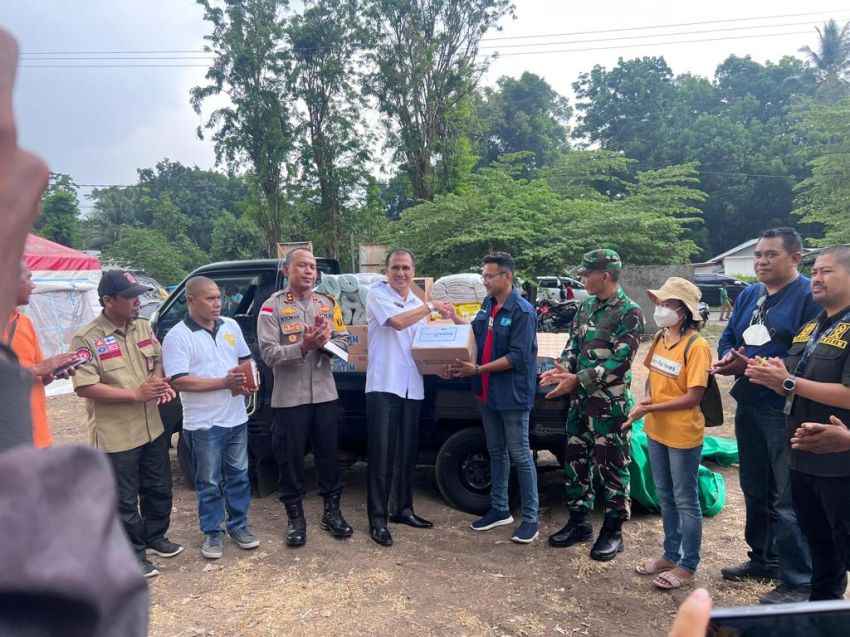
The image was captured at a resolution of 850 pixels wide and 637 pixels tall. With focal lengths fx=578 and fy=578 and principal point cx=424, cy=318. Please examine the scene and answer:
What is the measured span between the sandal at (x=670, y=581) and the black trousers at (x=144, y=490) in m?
3.23

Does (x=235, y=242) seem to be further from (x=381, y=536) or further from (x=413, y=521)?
(x=381, y=536)

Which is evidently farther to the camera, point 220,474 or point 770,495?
point 220,474

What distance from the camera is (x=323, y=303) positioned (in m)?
4.32

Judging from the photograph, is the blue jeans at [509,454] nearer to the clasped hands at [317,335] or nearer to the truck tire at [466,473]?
the truck tire at [466,473]

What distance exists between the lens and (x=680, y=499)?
345 centimetres

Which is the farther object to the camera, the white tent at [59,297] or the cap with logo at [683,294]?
the white tent at [59,297]

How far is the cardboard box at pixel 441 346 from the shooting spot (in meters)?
4.19

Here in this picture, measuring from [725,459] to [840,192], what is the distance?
37.3 feet

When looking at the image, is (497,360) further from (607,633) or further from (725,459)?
(725,459)

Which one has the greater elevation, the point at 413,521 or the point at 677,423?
the point at 677,423

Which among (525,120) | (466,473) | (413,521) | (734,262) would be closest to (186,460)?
(413,521)

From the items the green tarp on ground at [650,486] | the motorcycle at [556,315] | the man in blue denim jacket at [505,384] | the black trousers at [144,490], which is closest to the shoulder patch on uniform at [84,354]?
the black trousers at [144,490]

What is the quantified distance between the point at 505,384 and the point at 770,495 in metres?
1.77

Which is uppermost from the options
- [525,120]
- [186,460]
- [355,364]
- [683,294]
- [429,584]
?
[525,120]
